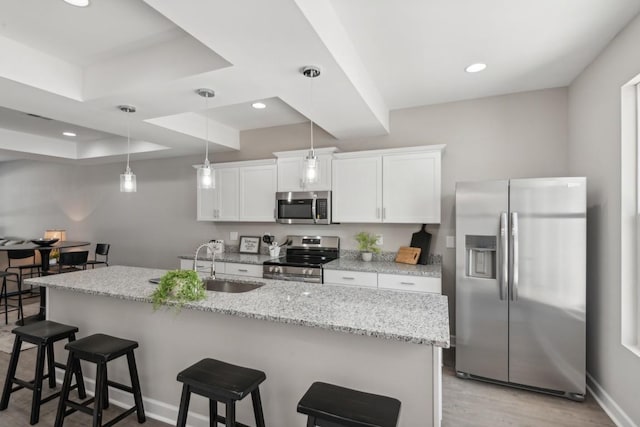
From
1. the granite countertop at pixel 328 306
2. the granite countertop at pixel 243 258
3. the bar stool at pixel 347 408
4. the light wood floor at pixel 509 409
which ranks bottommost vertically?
the light wood floor at pixel 509 409

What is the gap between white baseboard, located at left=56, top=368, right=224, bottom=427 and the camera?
2133mm

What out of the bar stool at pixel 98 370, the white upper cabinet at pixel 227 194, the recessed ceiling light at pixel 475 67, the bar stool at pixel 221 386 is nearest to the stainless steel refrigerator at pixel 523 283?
the recessed ceiling light at pixel 475 67

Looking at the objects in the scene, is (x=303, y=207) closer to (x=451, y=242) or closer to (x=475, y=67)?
(x=451, y=242)

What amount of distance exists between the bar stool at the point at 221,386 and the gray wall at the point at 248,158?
2465 millimetres

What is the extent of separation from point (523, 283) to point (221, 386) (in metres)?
2.45

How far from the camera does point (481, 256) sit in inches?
113

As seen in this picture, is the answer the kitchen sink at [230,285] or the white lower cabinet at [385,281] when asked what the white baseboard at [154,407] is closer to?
the kitchen sink at [230,285]

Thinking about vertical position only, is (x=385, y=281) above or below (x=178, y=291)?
below

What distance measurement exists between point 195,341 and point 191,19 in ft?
6.35

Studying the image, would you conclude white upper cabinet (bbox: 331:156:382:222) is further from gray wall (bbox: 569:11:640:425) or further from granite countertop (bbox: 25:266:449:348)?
gray wall (bbox: 569:11:640:425)

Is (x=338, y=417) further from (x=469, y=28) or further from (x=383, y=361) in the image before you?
(x=469, y=28)

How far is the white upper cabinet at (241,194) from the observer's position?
4122 millimetres

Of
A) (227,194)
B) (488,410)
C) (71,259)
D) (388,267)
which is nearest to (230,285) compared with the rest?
(388,267)

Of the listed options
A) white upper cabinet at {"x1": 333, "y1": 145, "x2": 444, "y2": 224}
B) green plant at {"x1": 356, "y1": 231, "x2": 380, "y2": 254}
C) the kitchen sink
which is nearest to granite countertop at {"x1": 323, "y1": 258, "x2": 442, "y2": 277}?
green plant at {"x1": 356, "y1": 231, "x2": 380, "y2": 254}
